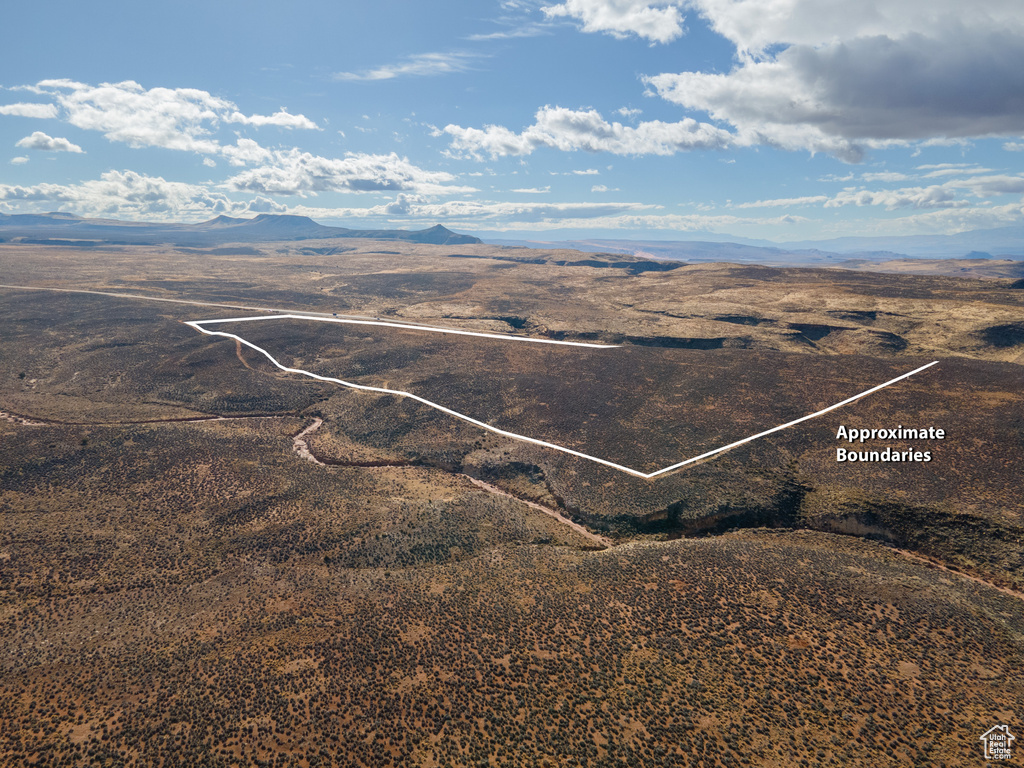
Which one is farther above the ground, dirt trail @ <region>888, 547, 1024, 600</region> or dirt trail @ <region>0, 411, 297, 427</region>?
dirt trail @ <region>0, 411, 297, 427</region>

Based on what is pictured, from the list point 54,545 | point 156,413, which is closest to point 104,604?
point 54,545

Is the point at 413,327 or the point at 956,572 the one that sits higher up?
the point at 413,327

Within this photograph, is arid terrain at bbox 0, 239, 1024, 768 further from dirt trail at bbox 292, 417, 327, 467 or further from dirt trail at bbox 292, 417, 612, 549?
dirt trail at bbox 292, 417, 327, 467

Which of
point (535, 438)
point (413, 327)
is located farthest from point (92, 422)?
point (413, 327)

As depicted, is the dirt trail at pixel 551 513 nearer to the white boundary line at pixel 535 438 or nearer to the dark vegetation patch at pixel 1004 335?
the white boundary line at pixel 535 438

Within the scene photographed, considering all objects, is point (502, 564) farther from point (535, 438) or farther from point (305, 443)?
point (305, 443)

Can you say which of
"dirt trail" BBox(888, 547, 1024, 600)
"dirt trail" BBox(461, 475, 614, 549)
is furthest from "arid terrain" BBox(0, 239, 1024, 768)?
"dirt trail" BBox(461, 475, 614, 549)

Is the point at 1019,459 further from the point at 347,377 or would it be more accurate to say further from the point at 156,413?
the point at 156,413

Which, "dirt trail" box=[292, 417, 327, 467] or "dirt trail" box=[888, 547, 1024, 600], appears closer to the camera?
"dirt trail" box=[888, 547, 1024, 600]

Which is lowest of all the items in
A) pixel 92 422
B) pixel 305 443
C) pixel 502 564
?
pixel 502 564
